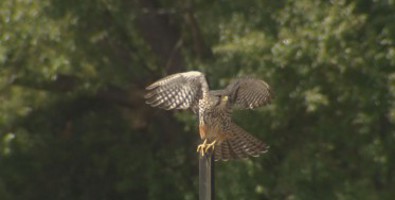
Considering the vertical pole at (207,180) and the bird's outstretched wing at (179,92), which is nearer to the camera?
the vertical pole at (207,180)

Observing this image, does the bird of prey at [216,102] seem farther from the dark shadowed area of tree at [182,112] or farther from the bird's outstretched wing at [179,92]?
the dark shadowed area of tree at [182,112]

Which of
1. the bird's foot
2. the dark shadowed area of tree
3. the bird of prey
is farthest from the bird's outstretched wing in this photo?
the dark shadowed area of tree

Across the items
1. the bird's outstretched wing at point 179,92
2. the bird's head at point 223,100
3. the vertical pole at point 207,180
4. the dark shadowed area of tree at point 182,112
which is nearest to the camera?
the vertical pole at point 207,180

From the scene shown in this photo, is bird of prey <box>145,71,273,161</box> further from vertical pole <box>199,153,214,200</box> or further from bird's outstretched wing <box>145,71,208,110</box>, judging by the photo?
vertical pole <box>199,153,214,200</box>

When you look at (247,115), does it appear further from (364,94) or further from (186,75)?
(186,75)

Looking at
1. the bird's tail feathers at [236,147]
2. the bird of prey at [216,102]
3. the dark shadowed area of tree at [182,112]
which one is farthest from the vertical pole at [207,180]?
the dark shadowed area of tree at [182,112]

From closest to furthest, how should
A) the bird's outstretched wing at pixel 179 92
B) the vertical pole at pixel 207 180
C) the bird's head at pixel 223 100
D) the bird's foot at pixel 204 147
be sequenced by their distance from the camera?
the vertical pole at pixel 207 180 < the bird's foot at pixel 204 147 < the bird's head at pixel 223 100 < the bird's outstretched wing at pixel 179 92

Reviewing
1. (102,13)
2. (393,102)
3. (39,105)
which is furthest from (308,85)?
(39,105)

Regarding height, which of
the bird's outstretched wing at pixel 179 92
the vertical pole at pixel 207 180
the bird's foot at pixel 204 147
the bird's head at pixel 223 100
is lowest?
the vertical pole at pixel 207 180

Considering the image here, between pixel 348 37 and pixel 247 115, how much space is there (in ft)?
3.71

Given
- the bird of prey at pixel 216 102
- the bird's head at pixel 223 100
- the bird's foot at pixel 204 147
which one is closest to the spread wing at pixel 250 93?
the bird of prey at pixel 216 102

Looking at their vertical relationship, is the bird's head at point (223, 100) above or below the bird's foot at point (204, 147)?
above

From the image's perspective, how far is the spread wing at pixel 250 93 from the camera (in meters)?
4.93

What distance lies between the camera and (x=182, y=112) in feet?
31.4
